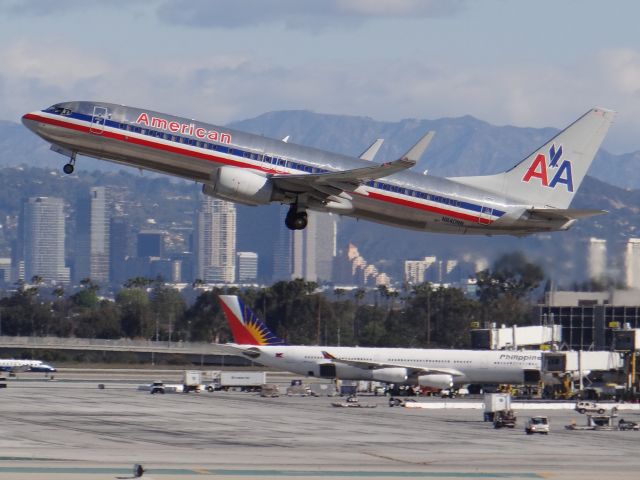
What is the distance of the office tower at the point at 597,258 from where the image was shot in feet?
301

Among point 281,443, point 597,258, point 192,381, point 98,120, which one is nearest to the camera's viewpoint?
point 281,443

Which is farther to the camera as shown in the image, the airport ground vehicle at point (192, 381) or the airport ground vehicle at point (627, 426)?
the airport ground vehicle at point (192, 381)

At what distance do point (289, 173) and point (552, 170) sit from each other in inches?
670

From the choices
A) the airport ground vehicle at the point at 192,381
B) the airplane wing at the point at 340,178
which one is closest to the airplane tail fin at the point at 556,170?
the airplane wing at the point at 340,178

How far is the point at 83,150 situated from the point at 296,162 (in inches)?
420

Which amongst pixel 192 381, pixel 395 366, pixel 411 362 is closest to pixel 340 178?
pixel 395 366

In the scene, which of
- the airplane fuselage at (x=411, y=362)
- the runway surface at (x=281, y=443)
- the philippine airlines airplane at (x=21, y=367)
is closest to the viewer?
the runway surface at (x=281, y=443)

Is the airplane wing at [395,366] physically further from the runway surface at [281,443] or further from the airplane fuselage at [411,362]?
the runway surface at [281,443]

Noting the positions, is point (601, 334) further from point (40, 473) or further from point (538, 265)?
point (40, 473)

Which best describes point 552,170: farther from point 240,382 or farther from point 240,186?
point 240,382

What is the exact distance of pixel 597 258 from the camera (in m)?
92.9

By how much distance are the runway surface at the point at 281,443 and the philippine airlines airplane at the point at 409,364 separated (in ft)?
53.1

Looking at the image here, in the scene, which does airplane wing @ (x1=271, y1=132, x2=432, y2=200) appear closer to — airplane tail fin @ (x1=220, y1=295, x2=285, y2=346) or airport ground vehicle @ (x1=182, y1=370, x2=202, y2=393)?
airport ground vehicle @ (x1=182, y1=370, x2=202, y2=393)

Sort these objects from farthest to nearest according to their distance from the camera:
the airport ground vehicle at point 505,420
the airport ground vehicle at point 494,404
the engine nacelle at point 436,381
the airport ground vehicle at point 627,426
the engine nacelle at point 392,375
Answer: the engine nacelle at point 392,375, the engine nacelle at point 436,381, the airport ground vehicle at point 494,404, the airport ground vehicle at point 627,426, the airport ground vehicle at point 505,420
